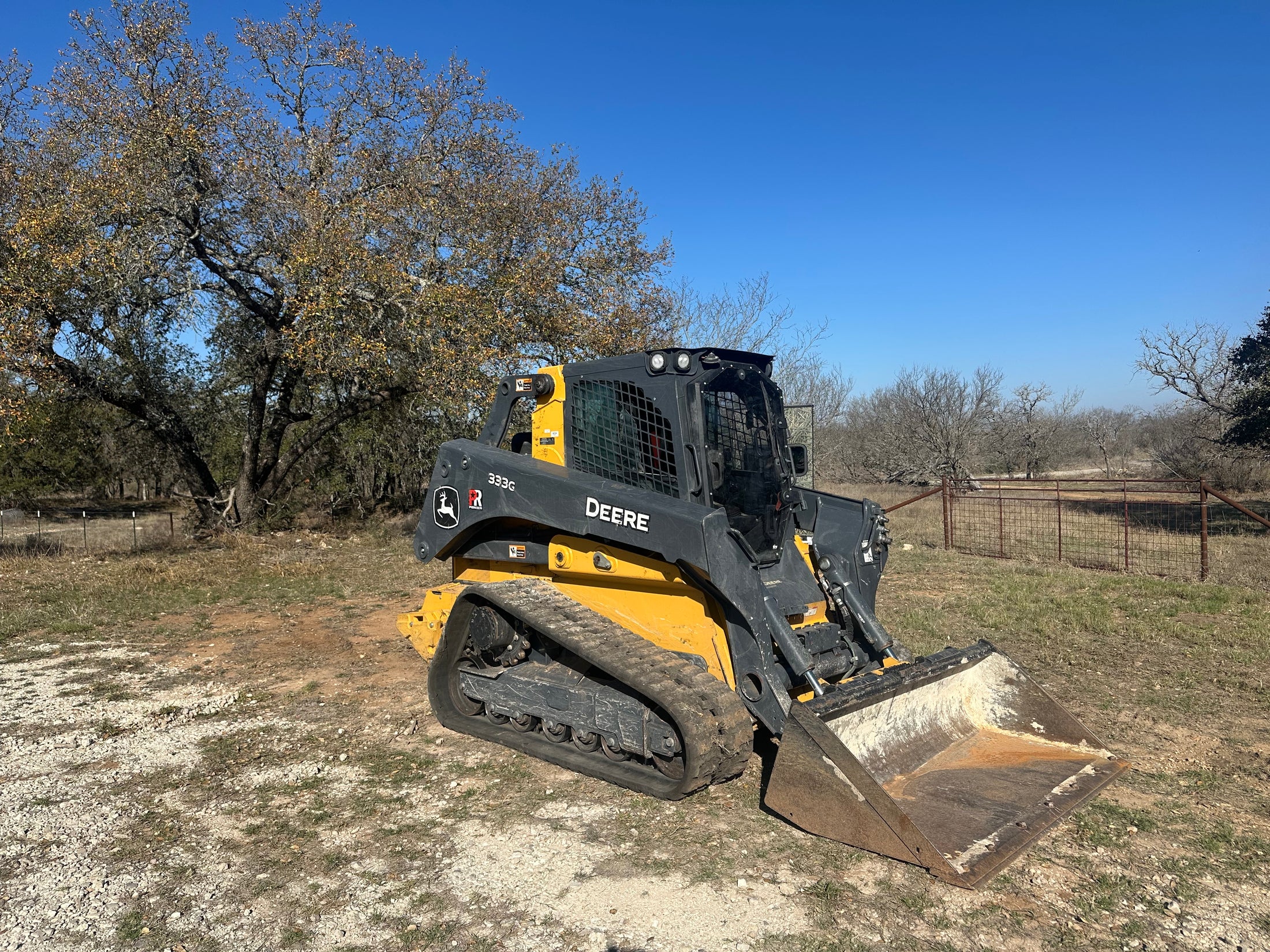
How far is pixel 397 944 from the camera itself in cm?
354

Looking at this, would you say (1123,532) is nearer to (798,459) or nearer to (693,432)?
(798,459)

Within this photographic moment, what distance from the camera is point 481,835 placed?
4527 mm

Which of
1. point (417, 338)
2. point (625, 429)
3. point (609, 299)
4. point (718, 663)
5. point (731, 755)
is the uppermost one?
point (609, 299)

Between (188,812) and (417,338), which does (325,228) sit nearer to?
(417,338)

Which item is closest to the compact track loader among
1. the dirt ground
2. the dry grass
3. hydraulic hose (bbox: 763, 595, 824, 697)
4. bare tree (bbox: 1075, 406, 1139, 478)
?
hydraulic hose (bbox: 763, 595, 824, 697)

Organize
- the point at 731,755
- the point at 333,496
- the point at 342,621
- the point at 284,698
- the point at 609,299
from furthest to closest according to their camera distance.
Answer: the point at 333,496 < the point at 609,299 < the point at 342,621 < the point at 284,698 < the point at 731,755

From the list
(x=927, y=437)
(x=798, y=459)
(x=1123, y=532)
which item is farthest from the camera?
(x=927, y=437)

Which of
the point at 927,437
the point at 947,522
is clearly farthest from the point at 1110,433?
the point at 947,522

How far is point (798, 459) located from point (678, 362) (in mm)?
1502

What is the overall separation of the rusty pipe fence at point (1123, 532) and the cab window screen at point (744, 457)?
7339 millimetres

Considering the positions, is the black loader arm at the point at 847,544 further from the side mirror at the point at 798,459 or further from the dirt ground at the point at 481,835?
the dirt ground at the point at 481,835

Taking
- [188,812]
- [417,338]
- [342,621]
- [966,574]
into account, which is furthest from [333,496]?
[188,812]

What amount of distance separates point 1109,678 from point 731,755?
14.6 ft

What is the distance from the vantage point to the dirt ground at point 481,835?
3.63 metres
